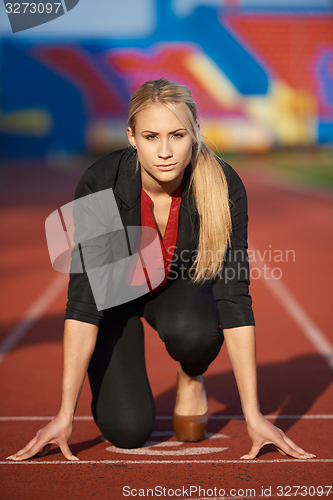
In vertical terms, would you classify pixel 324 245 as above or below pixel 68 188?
below

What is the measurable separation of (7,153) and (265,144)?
15.6m

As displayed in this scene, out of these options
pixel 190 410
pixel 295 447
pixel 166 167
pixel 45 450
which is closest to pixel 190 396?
pixel 190 410

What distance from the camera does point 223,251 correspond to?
2.86 m

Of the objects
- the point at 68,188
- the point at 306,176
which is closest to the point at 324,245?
the point at 68,188

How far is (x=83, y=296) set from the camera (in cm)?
269

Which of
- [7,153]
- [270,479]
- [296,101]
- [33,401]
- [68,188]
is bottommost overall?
[270,479]

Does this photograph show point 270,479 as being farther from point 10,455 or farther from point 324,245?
point 324,245

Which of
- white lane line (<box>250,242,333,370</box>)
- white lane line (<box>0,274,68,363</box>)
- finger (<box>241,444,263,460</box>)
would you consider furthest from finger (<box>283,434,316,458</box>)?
white lane line (<box>0,274,68,363</box>)

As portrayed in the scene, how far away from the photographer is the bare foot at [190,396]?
3.12 m

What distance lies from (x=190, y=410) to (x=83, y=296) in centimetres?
86

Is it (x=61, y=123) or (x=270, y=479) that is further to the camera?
(x=61, y=123)

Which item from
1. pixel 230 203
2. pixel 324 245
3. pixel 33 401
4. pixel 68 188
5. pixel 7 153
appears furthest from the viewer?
pixel 7 153

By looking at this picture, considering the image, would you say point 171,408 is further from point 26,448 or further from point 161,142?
point 161,142

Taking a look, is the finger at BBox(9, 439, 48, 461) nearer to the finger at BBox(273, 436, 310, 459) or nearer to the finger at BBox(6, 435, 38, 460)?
the finger at BBox(6, 435, 38, 460)
